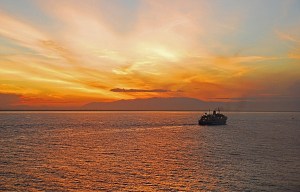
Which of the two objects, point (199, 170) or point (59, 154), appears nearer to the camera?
point (199, 170)

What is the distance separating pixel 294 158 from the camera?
72.8 m

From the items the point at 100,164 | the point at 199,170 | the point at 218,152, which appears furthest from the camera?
the point at 218,152

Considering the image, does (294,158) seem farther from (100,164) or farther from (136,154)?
(100,164)

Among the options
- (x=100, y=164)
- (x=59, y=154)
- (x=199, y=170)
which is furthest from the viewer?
→ (x=59, y=154)

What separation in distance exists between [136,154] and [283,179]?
38.4 m

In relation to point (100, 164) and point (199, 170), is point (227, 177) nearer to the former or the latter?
point (199, 170)

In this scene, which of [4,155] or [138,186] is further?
[4,155]

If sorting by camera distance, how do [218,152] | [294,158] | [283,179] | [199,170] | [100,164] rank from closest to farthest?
[283,179] < [199,170] < [100,164] < [294,158] < [218,152]

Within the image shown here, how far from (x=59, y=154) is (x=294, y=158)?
56.8 metres

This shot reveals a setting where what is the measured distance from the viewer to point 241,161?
6900cm

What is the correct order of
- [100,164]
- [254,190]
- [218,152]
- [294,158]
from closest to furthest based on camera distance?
[254,190] < [100,164] < [294,158] < [218,152]

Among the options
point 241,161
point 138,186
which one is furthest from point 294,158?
point 138,186

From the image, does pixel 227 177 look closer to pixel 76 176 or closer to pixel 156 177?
pixel 156 177

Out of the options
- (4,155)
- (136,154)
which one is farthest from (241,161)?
→ (4,155)
